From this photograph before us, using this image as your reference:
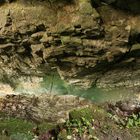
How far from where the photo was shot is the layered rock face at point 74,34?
6566 mm

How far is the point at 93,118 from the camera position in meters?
7.48

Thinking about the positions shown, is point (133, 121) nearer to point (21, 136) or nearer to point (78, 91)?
point (78, 91)

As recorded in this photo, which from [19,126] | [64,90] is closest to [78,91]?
[64,90]

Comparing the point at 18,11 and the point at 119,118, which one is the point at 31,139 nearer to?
the point at 119,118

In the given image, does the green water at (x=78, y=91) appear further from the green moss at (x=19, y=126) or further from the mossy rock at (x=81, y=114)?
the green moss at (x=19, y=126)

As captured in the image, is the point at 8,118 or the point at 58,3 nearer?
the point at 58,3

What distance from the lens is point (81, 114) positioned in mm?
7531

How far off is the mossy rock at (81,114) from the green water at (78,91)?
50cm

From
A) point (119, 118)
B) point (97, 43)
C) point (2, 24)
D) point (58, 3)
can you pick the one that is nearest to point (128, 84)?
point (119, 118)

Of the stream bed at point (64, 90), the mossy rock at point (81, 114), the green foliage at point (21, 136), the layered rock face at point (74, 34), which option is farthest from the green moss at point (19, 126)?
the layered rock face at point (74, 34)

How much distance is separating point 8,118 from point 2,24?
2.06m

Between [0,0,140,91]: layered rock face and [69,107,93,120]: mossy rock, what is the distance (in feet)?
2.80

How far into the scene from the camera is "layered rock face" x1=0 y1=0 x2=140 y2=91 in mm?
6566

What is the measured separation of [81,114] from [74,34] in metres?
1.90
